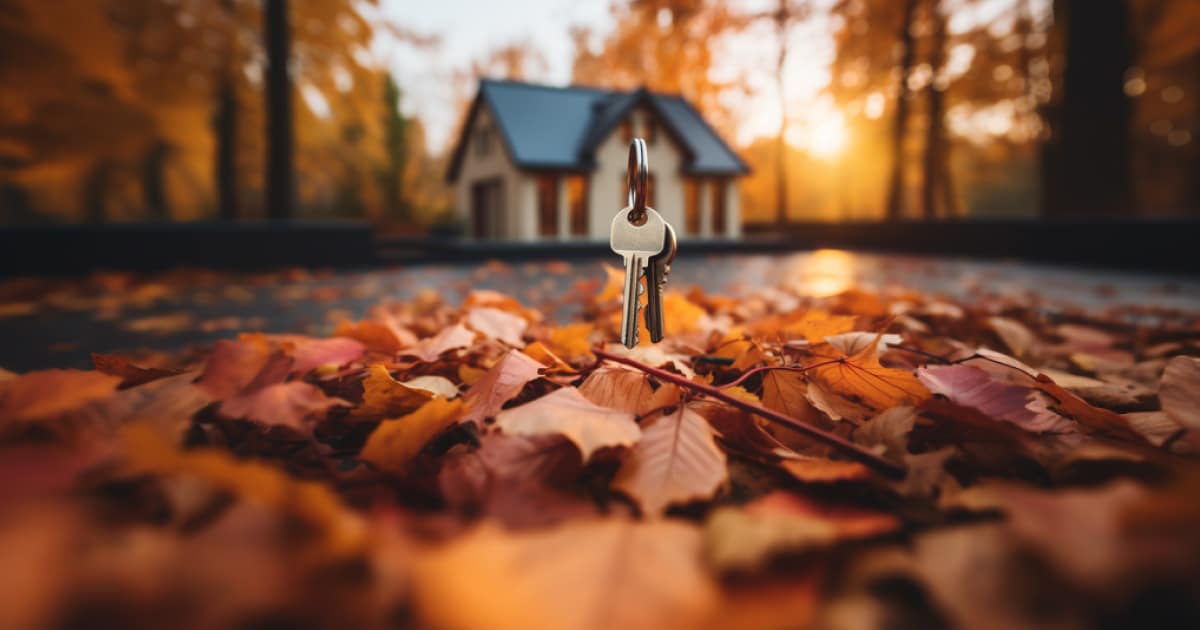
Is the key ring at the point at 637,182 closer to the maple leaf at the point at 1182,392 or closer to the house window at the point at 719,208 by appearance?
the maple leaf at the point at 1182,392

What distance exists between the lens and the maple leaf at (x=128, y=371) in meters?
0.88

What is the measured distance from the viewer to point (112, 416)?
0.71m

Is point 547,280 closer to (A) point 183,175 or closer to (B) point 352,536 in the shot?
(B) point 352,536

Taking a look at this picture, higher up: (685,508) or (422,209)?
(422,209)

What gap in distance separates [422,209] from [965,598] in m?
25.7

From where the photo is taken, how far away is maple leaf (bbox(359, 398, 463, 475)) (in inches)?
27.9

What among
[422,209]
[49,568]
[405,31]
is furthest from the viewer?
[422,209]

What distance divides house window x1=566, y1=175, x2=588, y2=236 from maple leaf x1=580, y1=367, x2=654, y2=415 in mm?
14776

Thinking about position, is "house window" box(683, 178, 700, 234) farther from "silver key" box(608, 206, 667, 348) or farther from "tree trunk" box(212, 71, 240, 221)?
"silver key" box(608, 206, 667, 348)

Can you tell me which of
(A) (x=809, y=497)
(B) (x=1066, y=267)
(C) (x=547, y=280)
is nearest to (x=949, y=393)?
(A) (x=809, y=497)

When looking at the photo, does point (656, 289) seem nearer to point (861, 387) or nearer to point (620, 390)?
point (620, 390)

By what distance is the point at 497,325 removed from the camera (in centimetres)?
143

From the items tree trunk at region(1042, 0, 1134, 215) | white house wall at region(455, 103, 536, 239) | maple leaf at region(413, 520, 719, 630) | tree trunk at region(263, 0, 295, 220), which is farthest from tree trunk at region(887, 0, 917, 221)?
maple leaf at region(413, 520, 719, 630)

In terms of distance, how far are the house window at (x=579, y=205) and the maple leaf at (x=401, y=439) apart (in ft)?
49.2
